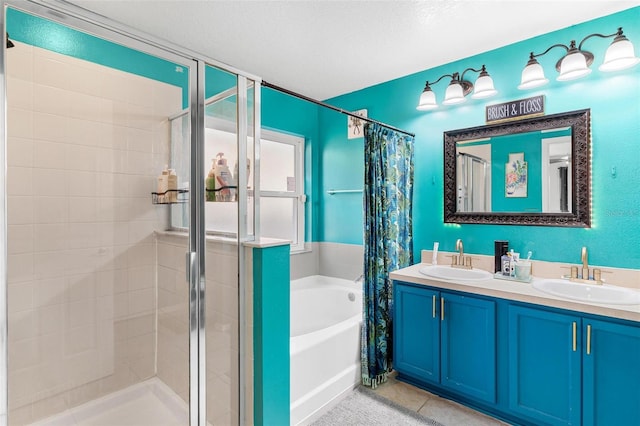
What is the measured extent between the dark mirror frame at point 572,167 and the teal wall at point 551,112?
0.05 m

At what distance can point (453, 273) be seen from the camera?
2471 mm

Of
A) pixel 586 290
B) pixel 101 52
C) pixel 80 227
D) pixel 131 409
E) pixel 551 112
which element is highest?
pixel 101 52

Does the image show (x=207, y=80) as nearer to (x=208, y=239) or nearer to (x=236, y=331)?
(x=208, y=239)

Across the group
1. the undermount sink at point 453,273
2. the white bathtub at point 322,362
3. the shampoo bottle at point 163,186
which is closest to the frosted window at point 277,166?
the white bathtub at point 322,362

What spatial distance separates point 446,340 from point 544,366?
21.8 inches

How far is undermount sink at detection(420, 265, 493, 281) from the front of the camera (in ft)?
7.72

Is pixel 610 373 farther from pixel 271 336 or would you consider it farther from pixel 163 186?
pixel 163 186

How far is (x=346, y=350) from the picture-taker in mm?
2316

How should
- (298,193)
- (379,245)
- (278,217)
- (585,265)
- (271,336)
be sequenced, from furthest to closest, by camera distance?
(298,193), (278,217), (379,245), (585,265), (271,336)

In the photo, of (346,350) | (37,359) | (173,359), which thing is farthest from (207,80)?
(346,350)

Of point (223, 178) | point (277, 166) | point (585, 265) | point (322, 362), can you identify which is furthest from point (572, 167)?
point (277, 166)

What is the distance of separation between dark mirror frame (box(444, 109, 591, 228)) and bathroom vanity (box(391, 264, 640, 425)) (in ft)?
1.77

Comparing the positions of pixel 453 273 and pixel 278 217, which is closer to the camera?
pixel 453 273

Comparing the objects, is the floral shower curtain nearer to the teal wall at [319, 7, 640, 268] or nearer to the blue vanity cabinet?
the blue vanity cabinet
